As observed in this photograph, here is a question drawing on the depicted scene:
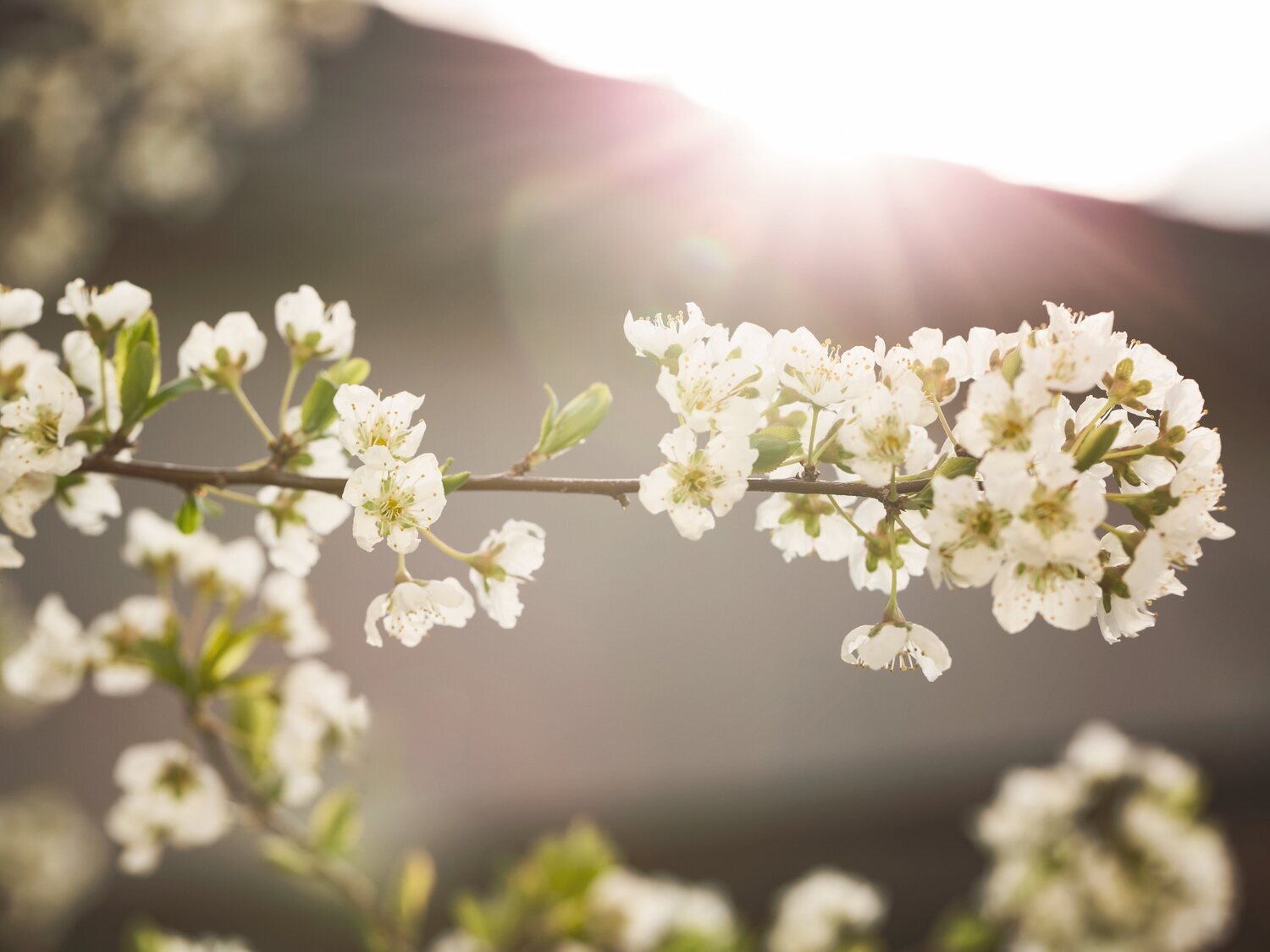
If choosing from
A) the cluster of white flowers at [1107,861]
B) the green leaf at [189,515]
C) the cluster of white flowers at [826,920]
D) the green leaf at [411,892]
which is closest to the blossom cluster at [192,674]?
the green leaf at [411,892]

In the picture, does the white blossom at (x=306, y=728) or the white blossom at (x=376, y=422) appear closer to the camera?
the white blossom at (x=376, y=422)

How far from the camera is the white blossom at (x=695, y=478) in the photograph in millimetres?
648

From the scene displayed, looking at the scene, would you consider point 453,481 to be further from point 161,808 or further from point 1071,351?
point 161,808

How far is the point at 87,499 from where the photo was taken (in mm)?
Answer: 760

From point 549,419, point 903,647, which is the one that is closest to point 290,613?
point 549,419

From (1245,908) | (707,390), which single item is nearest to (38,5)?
(707,390)

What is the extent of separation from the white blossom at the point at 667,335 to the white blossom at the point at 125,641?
71cm

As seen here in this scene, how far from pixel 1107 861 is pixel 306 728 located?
1.59 m

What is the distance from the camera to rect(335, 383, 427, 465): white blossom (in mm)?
638

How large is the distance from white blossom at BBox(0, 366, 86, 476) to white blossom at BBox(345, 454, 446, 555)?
0.79ft

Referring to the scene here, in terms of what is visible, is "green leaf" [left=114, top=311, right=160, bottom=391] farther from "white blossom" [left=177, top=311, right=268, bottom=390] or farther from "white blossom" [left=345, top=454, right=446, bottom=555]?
"white blossom" [left=345, top=454, right=446, bottom=555]

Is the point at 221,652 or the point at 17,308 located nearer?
the point at 17,308

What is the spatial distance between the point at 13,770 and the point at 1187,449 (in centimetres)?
354

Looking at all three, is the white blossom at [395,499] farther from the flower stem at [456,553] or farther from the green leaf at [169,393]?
the green leaf at [169,393]
